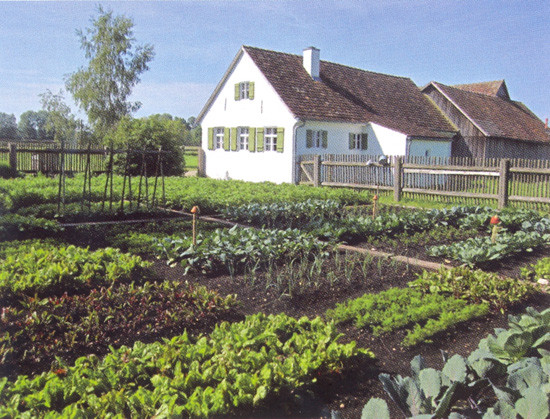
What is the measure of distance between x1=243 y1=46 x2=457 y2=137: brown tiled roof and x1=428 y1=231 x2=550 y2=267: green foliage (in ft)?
49.4

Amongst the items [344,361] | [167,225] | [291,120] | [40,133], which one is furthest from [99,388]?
[40,133]

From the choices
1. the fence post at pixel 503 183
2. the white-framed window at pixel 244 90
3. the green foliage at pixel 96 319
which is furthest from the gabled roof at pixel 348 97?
the green foliage at pixel 96 319

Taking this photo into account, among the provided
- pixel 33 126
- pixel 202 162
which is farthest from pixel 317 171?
pixel 33 126

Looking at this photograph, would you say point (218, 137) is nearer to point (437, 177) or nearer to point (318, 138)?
point (318, 138)

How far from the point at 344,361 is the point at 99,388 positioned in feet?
5.49

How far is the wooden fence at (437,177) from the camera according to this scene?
14953 millimetres

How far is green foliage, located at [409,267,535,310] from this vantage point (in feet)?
17.7

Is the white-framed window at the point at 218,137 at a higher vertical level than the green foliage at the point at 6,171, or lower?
higher

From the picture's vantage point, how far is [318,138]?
77.6ft

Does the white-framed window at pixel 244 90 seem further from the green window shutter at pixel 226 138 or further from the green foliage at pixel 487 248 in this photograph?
the green foliage at pixel 487 248

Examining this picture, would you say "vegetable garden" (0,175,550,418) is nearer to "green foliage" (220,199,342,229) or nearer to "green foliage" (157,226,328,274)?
"green foliage" (157,226,328,274)

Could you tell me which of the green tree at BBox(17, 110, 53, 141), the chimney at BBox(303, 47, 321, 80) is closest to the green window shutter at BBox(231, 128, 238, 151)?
the chimney at BBox(303, 47, 321, 80)

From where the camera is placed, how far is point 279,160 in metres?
23.2

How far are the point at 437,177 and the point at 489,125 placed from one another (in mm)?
12545
